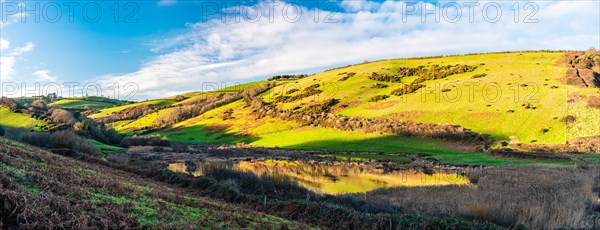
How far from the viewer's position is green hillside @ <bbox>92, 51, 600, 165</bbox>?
5231 centimetres

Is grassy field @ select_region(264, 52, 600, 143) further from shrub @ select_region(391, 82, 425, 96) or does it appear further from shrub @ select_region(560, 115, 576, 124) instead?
shrub @ select_region(391, 82, 425, 96)

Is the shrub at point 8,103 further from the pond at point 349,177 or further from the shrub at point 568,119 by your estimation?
the shrub at point 568,119

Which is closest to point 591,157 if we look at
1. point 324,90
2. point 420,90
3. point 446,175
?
point 446,175

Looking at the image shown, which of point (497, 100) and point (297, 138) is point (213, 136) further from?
point (497, 100)

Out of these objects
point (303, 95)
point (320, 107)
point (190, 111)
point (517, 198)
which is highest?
point (303, 95)

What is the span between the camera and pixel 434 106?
71.3 metres

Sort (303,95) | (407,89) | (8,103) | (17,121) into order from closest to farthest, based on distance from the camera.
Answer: (17,121) → (8,103) → (407,89) → (303,95)

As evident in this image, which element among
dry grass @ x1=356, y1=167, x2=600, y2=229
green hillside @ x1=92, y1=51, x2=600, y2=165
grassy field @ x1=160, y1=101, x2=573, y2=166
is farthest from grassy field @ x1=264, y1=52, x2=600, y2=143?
dry grass @ x1=356, y1=167, x2=600, y2=229

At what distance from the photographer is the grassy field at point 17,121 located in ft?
222

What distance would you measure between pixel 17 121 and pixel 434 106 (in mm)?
84591

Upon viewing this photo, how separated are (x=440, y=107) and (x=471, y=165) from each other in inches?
1391

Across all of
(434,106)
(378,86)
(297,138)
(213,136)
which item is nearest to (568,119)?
(434,106)

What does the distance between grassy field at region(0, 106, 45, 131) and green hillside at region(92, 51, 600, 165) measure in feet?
111

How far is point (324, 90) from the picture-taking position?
108 m
